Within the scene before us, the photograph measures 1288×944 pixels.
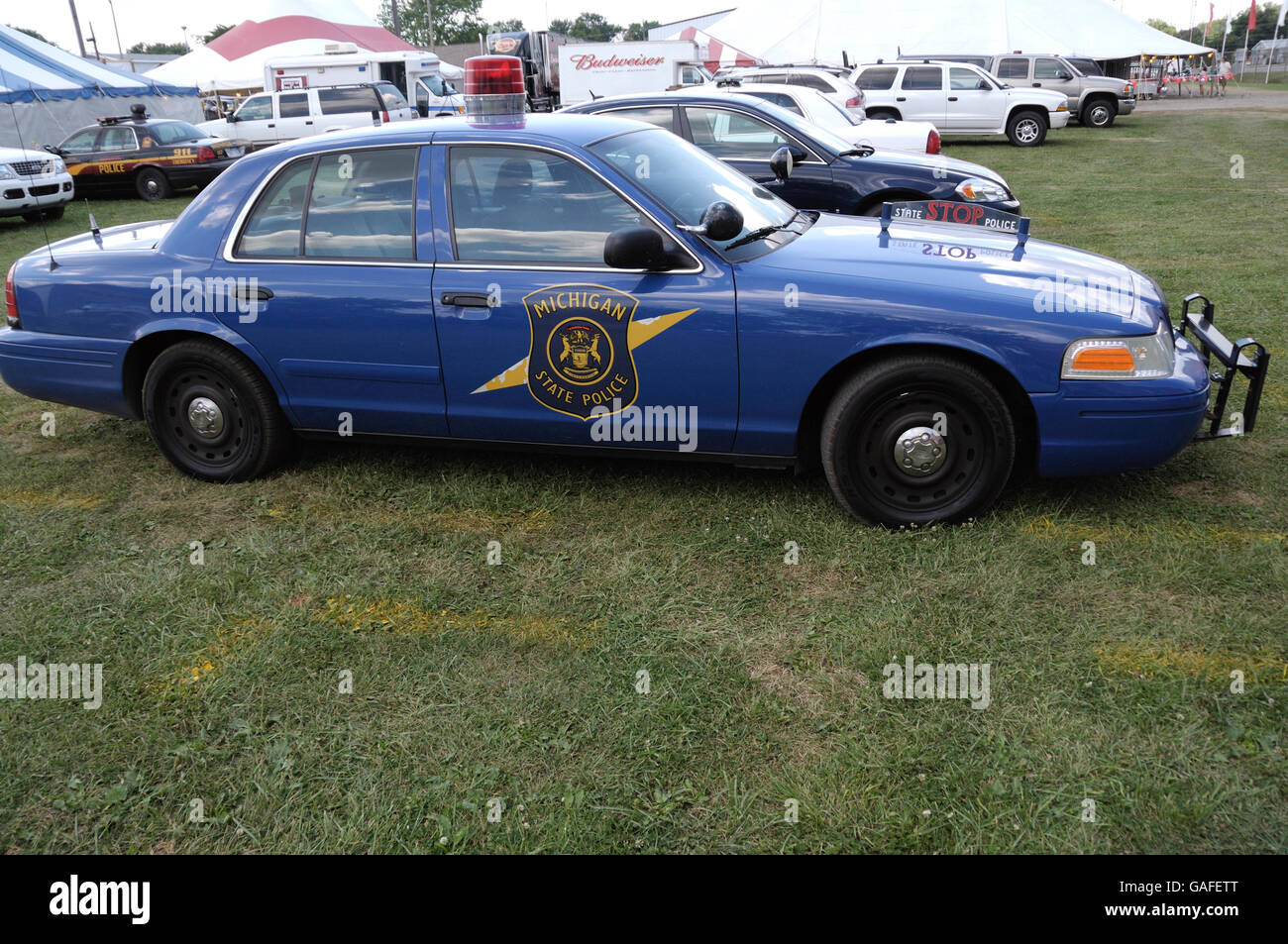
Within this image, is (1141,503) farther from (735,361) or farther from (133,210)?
(133,210)

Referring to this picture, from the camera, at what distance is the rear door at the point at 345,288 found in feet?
13.4

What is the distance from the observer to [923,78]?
20.9 metres

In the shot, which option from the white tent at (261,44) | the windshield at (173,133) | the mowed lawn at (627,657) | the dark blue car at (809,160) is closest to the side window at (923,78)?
the windshield at (173,133)

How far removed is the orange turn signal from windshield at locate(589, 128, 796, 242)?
1352mm

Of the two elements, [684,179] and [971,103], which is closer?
[684,179]

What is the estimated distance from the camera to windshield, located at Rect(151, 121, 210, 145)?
16.3 meters

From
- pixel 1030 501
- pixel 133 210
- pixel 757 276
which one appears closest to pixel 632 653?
pixel 757 276

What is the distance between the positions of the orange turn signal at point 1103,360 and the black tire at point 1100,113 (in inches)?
926

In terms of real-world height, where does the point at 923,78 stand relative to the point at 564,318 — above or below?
above

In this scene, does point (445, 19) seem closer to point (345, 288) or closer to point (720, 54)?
point (720, 54)

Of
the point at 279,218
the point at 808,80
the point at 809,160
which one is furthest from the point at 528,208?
the point at 808,80

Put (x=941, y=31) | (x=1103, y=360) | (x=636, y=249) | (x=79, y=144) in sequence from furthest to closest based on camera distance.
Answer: (x=941, y=31), (x=79, y=144), (x=636, y=249), (x=1103, y=360)

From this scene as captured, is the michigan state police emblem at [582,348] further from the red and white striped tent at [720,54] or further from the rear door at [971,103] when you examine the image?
the red and white striped tent at [720,54]

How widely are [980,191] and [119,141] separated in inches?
576
